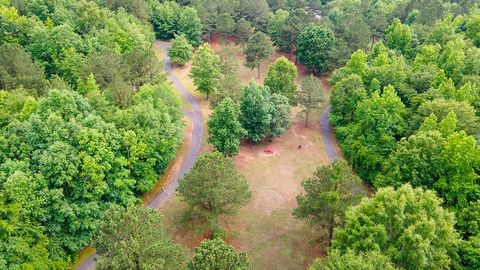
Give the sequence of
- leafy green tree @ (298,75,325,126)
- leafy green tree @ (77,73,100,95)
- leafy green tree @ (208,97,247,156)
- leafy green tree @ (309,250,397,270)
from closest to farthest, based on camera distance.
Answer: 1. leafy green tree @ (309,250,397,270)
2. leafy green tree @ (77,73,100,95)
3. leafy green tree @ (208,97,247,156)
4. leafy green tree @ (298,75,325,126)

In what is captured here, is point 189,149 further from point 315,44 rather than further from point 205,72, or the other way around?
point 315,44

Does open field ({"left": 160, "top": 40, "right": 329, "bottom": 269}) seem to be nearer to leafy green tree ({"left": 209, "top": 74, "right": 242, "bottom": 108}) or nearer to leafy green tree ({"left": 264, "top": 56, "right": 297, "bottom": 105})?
leafy green tree ({"left": 264, "top": 56, "right": 297, "bottom": 105})

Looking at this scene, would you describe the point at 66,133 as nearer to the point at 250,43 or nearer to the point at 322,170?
the point at 322,170

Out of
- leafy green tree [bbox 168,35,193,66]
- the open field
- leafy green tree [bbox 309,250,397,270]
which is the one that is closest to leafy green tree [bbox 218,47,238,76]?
leafy green tree [bbox 168,35,193,66]

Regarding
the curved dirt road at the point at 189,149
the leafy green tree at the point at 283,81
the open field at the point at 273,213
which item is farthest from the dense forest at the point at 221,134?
the open field at the point at 273,213

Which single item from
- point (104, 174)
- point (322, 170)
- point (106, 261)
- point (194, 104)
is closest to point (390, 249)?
point (322, 170)
